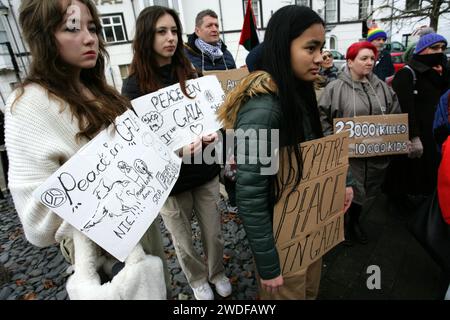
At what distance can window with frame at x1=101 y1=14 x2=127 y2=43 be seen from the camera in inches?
742

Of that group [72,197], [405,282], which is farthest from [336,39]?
[72,197]

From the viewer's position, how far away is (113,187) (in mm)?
1142

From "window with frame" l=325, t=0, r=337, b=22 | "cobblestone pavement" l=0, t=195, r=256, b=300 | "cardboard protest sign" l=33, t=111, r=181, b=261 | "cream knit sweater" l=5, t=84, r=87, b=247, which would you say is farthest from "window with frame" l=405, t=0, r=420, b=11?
"cream knit sweater" l=5, t=84, r=87, b=247

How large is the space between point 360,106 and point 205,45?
1.92 metres

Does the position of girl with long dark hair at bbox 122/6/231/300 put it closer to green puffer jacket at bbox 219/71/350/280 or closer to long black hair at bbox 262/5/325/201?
green puffer jacket at bbox 219/71/350/280

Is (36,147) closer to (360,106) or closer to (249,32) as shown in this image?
(360,106)

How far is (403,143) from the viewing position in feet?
8.80

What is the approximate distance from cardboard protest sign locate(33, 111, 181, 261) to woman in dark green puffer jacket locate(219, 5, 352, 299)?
0.43 m

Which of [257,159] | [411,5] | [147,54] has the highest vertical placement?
[411,5]

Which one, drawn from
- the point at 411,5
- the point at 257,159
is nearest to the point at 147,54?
the point at 257,159

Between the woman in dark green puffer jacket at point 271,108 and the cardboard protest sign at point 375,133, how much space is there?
1342mm

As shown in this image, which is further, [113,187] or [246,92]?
[246,92]

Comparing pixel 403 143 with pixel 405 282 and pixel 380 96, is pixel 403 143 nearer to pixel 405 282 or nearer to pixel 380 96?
pixel 380 96

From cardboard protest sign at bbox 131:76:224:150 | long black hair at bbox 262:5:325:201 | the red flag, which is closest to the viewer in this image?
long black hair at bbox 262:5:325:201
